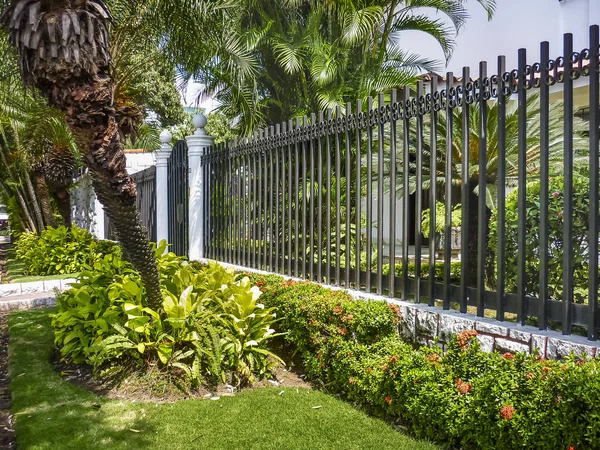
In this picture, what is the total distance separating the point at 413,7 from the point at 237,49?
4.59 m

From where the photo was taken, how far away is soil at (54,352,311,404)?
473 cm

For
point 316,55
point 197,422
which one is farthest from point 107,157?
point 316,55

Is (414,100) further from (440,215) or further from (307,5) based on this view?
(307,5)

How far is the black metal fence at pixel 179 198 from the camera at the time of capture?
9.38m

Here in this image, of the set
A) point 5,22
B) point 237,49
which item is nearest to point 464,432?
point 5,22

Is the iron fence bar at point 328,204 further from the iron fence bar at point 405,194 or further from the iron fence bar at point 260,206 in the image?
the iron fence bar at point 260,206

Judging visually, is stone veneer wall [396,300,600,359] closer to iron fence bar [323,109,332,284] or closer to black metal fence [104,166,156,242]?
iron fence bar [323,109,332,284]

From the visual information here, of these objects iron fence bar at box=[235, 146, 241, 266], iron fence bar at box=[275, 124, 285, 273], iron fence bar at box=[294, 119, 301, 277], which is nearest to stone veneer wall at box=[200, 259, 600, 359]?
iron fence bar at box=[294, 119, 301, 277]

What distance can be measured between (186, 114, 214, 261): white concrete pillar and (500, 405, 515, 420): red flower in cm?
651

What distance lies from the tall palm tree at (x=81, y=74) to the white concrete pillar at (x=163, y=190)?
18.3 feet

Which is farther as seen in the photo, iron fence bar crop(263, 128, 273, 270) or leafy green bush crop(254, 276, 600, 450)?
iron fence bar crop(263, 128, 273, 270)

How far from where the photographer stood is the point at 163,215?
10.4 metres

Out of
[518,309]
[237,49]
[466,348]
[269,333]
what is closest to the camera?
[466,348]

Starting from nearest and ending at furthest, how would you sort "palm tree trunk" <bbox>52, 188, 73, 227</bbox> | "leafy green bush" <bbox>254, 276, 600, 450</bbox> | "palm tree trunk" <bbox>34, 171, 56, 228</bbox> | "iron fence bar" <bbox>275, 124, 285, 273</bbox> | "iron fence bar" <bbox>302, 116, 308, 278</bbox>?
"leafy green bush" <bbox>254, 276, 600, 450</bbox>
"iron fence bar" <bbox>302, 116, 308, 278</bbox>
"iron fence bar" <bbox>275, 124, 285, 273</bbox>
"palm tree trunk" <bbox>34, 171, 56, 228</bbox>
"palm tree trunk" <bbox>52, 188, 73, 227</bbox>
